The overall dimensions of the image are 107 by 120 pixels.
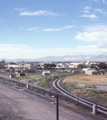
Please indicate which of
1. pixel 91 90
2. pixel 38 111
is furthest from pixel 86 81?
pixel 38 111

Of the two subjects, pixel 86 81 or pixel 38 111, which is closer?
pixel 38 111

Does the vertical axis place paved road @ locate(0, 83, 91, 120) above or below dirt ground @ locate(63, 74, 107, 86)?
above

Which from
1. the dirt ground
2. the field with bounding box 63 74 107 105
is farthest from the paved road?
the dirt ground

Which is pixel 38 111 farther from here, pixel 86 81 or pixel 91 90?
pixel 86 81

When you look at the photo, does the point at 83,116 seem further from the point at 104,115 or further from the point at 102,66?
the point at 102,66

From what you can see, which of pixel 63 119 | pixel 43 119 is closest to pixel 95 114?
pixel 63 119

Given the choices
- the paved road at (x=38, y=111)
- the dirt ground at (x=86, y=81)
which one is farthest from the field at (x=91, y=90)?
the paved road at (x=38, y=111)

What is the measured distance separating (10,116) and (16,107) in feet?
13.4

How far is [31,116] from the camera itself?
19.3m

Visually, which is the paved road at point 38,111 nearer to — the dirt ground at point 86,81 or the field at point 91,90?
the field at point 91,90

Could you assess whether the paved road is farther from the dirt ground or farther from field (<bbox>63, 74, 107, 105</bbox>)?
the dirt ground

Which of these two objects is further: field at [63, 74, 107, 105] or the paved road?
field at [63, 74, 107, 105]

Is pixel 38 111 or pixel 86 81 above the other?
pixel 38 111

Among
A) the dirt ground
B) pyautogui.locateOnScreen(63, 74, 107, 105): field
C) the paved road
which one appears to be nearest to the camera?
the paved road
